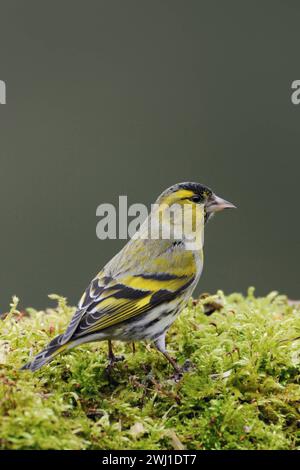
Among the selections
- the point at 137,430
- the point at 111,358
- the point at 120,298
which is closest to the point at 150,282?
the point at 120,298

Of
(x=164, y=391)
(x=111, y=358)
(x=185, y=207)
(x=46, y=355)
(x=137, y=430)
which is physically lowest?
(x=137, y=430)

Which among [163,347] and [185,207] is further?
[185,207]

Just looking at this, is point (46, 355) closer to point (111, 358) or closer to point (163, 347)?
point (111, 358)

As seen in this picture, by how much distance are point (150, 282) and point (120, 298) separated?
Answer: 0.28 m

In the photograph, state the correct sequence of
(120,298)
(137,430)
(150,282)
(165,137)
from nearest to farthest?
(137,430) < (120,298) < (150,282) < (165,137)

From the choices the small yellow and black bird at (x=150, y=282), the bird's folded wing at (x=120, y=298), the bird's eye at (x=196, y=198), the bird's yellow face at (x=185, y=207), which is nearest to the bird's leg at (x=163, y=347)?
the small yellow and black bird at (x=150, y=282)

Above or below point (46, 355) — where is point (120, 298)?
above

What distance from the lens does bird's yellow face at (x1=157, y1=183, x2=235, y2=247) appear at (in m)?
5.82

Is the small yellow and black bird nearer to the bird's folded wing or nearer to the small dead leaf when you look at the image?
the bird's folded wing

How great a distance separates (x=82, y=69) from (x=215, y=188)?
15.6ft

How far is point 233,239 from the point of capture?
1286 cm

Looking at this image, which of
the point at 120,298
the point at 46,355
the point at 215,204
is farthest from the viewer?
the point at 215,204

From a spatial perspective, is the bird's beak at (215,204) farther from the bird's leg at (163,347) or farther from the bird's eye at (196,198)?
the bird's leg at (163,347)

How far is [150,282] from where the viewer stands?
5168 mm
